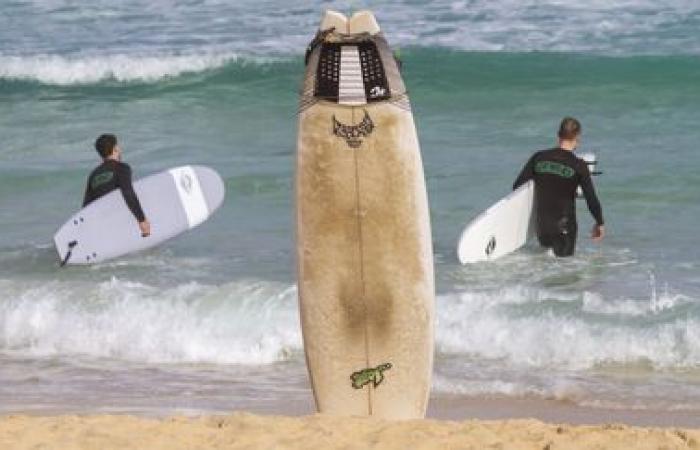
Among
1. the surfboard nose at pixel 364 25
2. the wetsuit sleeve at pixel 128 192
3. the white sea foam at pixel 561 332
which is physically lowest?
the white sea foam at pixel 561 332

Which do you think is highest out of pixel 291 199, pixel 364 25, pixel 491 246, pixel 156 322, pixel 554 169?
pixel 364 25

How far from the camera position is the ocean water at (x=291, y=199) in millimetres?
9641

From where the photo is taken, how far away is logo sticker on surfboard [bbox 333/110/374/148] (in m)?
7.72

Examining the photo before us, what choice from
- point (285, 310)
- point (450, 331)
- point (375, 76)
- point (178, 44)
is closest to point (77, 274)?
point (285, 310)

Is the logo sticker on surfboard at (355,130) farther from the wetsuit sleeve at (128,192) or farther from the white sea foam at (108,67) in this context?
the white sea foam at (108,67)

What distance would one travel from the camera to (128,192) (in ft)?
39.9

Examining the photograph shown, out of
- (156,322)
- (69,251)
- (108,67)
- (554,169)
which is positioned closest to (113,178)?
(69,251)

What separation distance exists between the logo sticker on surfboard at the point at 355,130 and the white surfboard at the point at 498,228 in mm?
3792

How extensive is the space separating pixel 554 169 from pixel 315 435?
494cm

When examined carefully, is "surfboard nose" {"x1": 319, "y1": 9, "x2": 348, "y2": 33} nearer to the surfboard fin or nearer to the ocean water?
the ocean water

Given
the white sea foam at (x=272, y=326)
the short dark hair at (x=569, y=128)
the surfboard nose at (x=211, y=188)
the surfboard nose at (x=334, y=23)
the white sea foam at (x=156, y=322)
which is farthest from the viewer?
the surfboard nose at (x=211, y=188)

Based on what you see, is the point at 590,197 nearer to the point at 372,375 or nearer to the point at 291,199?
the point at 372,375

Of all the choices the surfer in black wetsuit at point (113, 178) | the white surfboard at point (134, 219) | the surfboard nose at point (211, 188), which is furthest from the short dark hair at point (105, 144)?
the surfboard nose at point (211, 188)

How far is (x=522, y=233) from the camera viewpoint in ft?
38.4
